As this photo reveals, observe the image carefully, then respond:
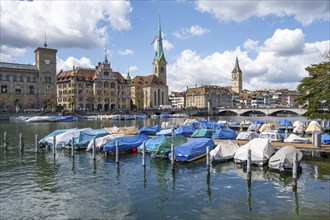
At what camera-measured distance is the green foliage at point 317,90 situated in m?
39.1

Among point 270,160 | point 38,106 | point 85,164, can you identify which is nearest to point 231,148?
point 270,160

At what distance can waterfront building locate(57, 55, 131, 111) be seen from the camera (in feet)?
470

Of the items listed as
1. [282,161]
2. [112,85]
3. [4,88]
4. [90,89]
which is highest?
[112,85]

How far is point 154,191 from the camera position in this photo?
73.9 ft

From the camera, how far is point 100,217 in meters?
17.6

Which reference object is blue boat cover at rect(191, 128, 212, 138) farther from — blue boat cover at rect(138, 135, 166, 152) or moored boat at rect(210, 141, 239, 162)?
moored boat at rect(210, 141, 239, 162)

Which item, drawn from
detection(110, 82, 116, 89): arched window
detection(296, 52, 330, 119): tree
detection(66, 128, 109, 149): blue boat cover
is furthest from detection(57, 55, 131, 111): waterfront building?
detection(296, 52, 330, 119): tree

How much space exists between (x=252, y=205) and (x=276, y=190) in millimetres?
3912

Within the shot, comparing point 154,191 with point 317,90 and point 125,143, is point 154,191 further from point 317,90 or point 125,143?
point 317,90

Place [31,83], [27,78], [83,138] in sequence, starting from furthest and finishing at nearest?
1. [31,83]
2. [27,78]
3. [83,138]

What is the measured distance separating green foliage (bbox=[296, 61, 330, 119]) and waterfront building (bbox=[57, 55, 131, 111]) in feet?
360

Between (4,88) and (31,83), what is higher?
(31,83)

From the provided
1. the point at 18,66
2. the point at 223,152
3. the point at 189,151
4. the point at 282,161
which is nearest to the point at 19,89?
the point at 18,66

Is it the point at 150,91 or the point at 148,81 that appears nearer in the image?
the point at 150,91
